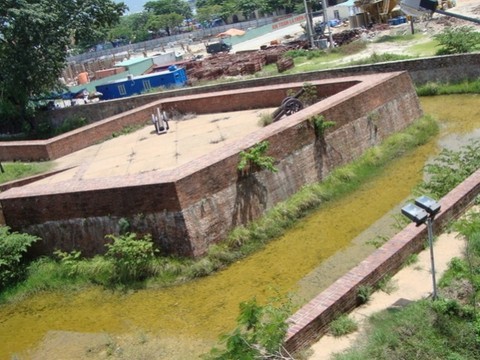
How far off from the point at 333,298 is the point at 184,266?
347cm

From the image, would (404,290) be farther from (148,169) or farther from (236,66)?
(236,66)

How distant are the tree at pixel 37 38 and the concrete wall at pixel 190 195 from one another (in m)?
12.1

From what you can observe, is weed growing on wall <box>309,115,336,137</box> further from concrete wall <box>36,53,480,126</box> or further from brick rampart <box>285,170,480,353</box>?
concrete wall <box>36,53,480,126</box>

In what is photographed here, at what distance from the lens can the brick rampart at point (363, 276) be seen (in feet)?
20.1

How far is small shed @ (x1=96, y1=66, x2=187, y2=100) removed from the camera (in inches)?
1018

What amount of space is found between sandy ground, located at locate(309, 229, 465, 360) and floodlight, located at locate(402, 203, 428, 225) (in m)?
1.16

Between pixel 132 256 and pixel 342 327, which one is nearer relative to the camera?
pixel 342 327

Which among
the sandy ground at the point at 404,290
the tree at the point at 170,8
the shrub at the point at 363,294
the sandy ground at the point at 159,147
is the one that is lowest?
the sandy ground at the point at 404,290

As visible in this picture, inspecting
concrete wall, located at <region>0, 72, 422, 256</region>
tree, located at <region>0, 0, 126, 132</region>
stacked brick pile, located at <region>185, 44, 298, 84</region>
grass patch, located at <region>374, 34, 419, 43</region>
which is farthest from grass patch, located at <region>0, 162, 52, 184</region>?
grass patch, located at <region>374, 34, 419, 43</region>

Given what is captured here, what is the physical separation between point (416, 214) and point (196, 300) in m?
3.95

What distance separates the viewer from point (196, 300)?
8.70m

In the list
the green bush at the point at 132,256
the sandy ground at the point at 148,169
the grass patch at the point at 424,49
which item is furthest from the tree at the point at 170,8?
the green bush at the point at 132,256

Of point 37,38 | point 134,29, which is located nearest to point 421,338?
point 37,38

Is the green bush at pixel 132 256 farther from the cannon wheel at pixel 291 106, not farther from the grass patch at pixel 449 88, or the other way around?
the grass patch at pixel 449 88
